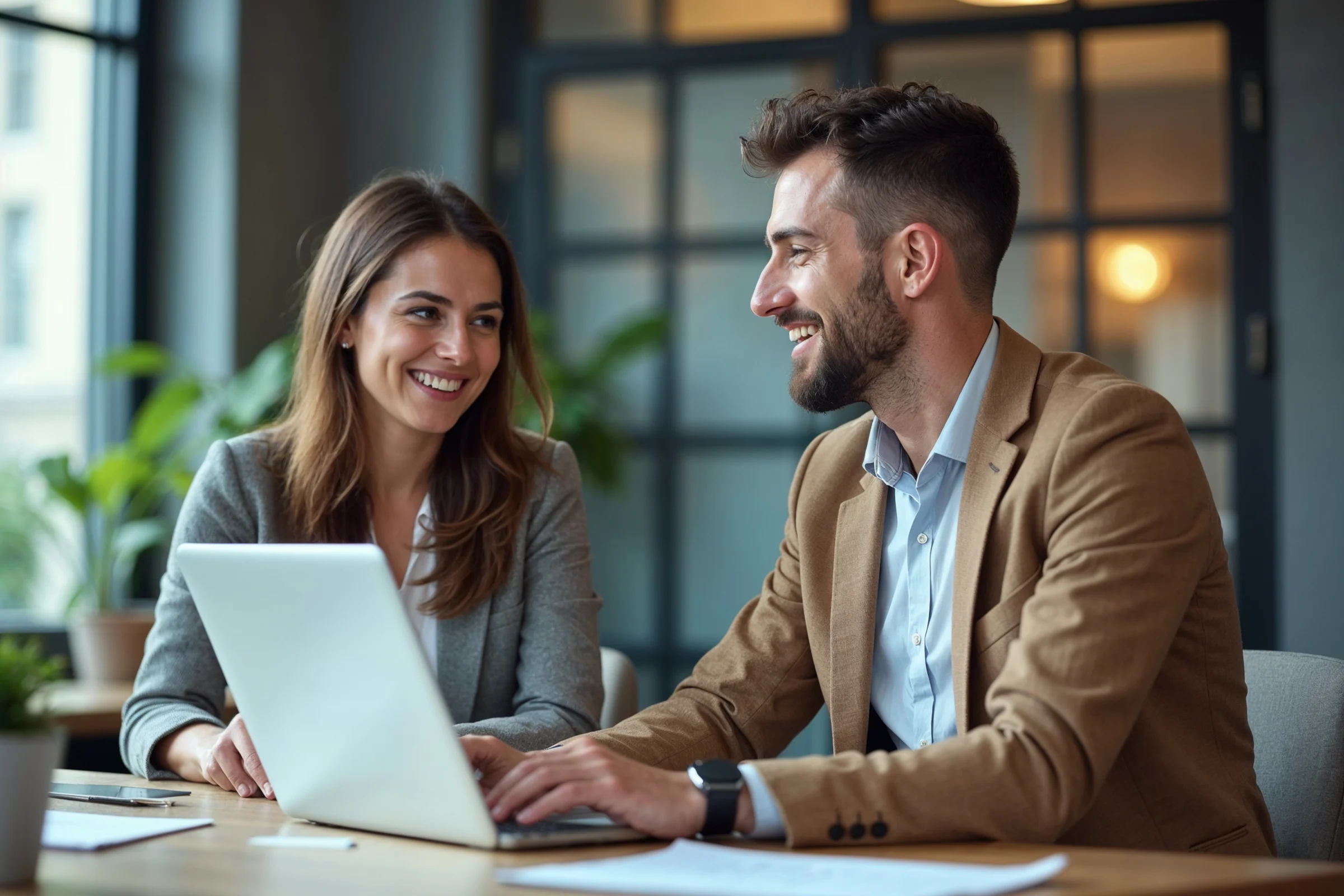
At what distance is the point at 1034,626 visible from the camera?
4.57ft

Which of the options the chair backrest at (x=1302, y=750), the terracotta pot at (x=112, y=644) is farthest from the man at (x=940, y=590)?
the terracotta pot at (x=112, y=644)

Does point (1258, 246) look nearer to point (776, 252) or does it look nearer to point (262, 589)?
point (776, 252)

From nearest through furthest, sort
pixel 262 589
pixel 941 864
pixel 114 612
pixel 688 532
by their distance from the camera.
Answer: pixel 941 864, pixel 262 589, pixel 114 612, pixel 688 532

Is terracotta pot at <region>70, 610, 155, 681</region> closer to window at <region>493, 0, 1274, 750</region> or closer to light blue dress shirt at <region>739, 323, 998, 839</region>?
window at <region>493, 0, 1274, 750</region>

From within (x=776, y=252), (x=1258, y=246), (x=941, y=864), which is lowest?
(x=941, y=864)

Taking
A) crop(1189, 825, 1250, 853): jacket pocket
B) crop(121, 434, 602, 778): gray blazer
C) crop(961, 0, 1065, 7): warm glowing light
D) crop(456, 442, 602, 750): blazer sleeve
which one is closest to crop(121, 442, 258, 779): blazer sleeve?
crop(121, 434, 602, 778): gray blazer

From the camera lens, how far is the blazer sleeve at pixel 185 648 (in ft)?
5.99

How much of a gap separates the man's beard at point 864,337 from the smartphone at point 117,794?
90 centimetres

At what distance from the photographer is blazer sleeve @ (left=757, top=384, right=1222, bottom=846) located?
1.26m

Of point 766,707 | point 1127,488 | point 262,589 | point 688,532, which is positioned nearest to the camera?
point 262,589

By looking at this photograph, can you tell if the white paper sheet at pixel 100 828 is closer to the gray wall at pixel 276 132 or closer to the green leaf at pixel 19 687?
the green leaf at pixel 19 687

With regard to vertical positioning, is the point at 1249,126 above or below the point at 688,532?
above

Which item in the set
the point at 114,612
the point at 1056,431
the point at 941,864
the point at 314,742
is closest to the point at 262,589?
the point at 314,742

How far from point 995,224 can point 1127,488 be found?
0.52 metres
